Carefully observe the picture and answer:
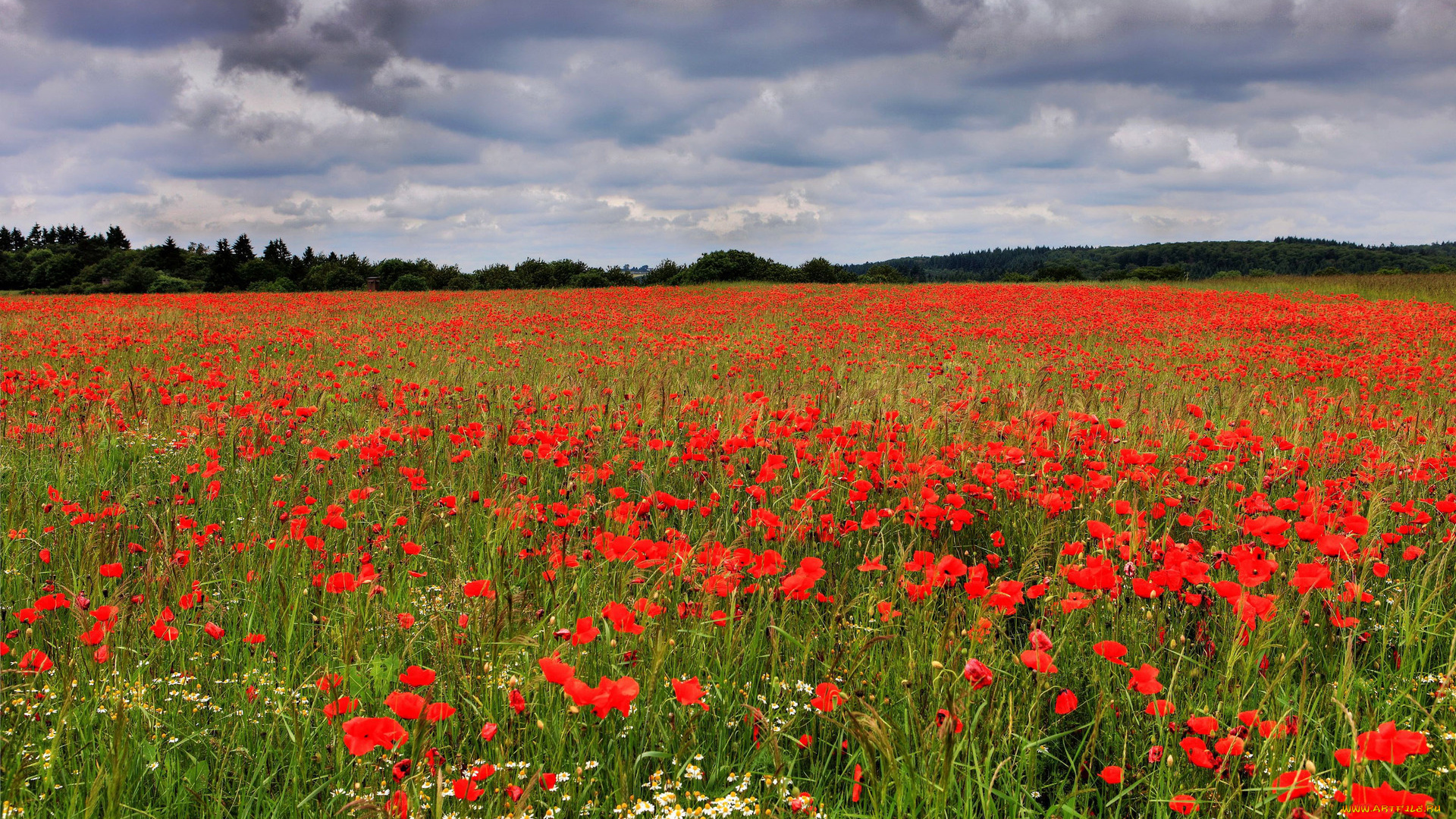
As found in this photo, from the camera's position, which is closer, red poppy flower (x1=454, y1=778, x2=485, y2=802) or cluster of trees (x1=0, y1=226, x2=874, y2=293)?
red poppy flower (x1=454, y1=778, x2=485, y2=802)

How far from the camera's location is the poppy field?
5.49 feet

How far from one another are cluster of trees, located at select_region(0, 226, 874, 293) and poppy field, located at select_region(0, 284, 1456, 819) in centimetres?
3511

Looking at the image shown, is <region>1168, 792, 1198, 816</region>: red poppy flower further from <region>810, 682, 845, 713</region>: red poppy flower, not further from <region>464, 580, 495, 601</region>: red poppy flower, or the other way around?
<region>464, 580, 495, 601</region>: red poppy flower

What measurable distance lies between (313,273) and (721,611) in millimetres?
55344

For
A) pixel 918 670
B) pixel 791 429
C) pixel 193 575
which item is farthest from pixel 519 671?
pixel 791 429

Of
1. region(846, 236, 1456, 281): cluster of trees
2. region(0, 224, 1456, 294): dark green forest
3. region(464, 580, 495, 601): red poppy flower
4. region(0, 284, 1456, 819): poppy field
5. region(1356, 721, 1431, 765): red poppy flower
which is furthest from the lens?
region(846, 236, 1456, 281): cluster of trees

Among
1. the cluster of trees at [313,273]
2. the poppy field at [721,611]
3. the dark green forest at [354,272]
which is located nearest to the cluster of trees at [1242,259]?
the dark green forest at [354,272]

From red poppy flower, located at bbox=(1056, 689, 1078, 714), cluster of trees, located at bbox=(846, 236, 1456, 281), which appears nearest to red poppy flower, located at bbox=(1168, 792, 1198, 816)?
red poppy flower, located at bbox=(1056, 689, 1078, 714)

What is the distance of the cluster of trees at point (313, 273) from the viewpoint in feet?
150

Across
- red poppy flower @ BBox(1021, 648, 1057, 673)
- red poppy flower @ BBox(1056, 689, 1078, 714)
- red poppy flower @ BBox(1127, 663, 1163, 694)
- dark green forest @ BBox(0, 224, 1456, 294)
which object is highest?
dark green forest @ BBox(0, 224, 1456, 294)

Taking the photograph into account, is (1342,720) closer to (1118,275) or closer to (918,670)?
(918,670)

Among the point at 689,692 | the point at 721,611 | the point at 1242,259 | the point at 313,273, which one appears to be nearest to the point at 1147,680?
the point at 689,692

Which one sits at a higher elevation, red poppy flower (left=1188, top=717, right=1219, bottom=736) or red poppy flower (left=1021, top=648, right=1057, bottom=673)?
red poppy flower (left=1021, top=648, right=1057, bottom=673)

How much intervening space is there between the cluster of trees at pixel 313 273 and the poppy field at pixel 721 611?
35.1m
